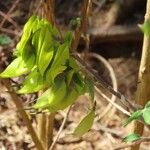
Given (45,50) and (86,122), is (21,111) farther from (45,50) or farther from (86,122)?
(45,50)

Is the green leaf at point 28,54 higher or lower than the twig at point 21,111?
higher

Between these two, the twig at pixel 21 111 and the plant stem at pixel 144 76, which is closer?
the plant stem at pixel 144 76

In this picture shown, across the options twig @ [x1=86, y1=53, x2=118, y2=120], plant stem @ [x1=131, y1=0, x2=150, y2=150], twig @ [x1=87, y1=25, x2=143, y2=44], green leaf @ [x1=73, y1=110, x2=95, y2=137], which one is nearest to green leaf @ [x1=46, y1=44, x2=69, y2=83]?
green leaf @ [x1=73, y1=110, x2=95, y2=137]

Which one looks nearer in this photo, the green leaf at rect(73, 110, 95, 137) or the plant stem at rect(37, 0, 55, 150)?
the green leaf at rect(73, 110, 95, 137)

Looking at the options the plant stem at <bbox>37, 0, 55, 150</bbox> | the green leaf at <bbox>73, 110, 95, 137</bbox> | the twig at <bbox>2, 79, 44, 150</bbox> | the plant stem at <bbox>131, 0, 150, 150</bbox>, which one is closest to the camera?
the green leaf at <bbox>73, 110, 95, 137</bbox>

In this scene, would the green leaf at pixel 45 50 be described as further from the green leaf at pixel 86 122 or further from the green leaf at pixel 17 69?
the green leaf at pixel 86 122

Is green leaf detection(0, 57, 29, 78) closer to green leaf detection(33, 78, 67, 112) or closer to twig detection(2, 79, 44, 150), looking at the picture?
green leaf detection(33, 78, 67, 112)

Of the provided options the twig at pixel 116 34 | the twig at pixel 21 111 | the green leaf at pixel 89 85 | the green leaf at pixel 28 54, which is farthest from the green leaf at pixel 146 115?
the twig at pixel 116 34

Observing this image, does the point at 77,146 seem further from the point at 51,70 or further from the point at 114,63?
the point at 51,70
